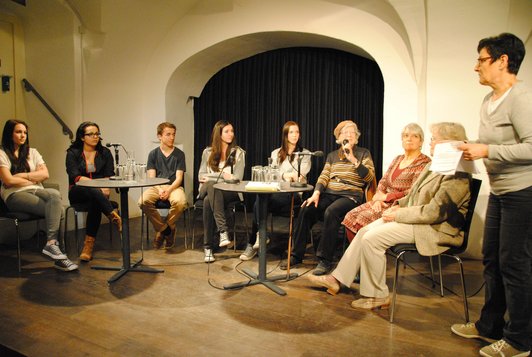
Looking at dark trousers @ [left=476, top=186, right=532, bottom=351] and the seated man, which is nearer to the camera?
dark trousers @ [left=476, top=186, right=532, bottom=351]

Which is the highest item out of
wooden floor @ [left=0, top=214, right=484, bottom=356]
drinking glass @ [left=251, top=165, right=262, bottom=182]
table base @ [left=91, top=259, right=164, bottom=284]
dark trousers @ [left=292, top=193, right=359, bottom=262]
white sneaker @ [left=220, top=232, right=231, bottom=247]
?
drinking glass @ [left=251, top=165, right=262, bottom=182]

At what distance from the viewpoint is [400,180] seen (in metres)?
3.01

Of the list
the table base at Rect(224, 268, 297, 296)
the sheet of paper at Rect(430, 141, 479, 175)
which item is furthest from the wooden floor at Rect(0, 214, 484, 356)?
the sheet of paper at Rect(430, 141, 479, 175)

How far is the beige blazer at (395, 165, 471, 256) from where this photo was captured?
7.72 feet

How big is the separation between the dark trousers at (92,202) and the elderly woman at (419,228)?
2020 mm

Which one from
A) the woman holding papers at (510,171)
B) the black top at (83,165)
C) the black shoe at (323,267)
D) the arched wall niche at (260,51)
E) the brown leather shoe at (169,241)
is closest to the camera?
the woman holding papers at (510,171)

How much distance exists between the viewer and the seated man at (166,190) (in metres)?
3.78

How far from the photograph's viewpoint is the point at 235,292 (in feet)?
9.29

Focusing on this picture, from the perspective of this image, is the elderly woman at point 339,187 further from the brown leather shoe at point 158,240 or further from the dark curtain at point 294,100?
the dark curtain at point 294,100

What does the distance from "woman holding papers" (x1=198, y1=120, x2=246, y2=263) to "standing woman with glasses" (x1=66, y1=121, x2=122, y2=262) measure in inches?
29.1

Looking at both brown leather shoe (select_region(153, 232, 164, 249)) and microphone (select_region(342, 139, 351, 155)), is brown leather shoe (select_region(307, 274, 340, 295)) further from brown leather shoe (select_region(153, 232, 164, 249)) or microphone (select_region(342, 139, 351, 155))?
brown leather shoe (select_region(153, 232, 164, 249))

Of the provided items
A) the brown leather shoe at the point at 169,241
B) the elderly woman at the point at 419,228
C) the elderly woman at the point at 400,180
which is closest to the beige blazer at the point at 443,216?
the elderly woman at the point at 419,228

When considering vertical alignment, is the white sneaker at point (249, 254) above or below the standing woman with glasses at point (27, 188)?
Result: below

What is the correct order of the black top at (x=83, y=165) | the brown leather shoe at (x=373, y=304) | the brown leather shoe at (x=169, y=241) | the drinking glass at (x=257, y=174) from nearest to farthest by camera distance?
the brown leather shoe at (x=373, y=304)
the drinking glass at (x=257, y=174)
the black top at (x=83, y=165)
the brown leather shoe at (x=169, y=241)
